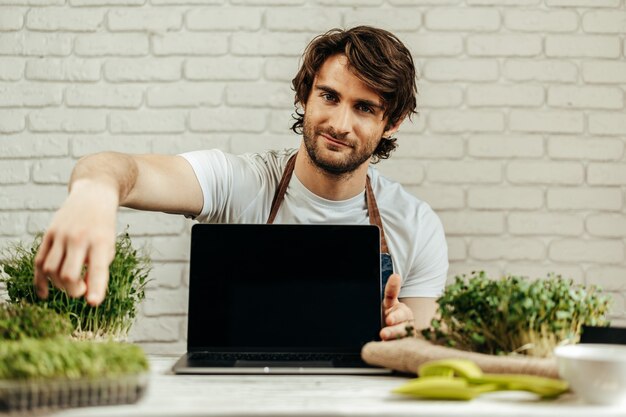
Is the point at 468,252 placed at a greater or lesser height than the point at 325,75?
lesser

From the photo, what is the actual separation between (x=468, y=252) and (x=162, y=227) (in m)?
0.97

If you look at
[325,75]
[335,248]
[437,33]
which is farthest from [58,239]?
[437,33]

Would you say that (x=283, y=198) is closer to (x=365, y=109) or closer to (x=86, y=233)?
(x=365, y=109)

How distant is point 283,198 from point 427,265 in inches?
17.6

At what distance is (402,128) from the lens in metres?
2.26

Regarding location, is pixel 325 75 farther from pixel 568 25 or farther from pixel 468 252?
pixel 568 25

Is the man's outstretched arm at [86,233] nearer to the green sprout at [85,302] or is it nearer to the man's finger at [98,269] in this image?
the man's finger at [98,269]

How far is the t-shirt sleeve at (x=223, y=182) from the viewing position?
185cm

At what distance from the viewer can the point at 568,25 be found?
7.57 feet

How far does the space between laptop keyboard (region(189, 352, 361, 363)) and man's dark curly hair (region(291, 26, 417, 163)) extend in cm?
91

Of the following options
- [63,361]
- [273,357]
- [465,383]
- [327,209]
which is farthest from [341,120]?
[63,361]

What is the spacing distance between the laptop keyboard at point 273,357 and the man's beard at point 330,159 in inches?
29.6

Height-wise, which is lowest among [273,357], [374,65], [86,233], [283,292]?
[273,357]

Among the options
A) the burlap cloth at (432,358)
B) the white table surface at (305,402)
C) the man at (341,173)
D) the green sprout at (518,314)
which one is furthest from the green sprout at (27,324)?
the man at (341,173)
